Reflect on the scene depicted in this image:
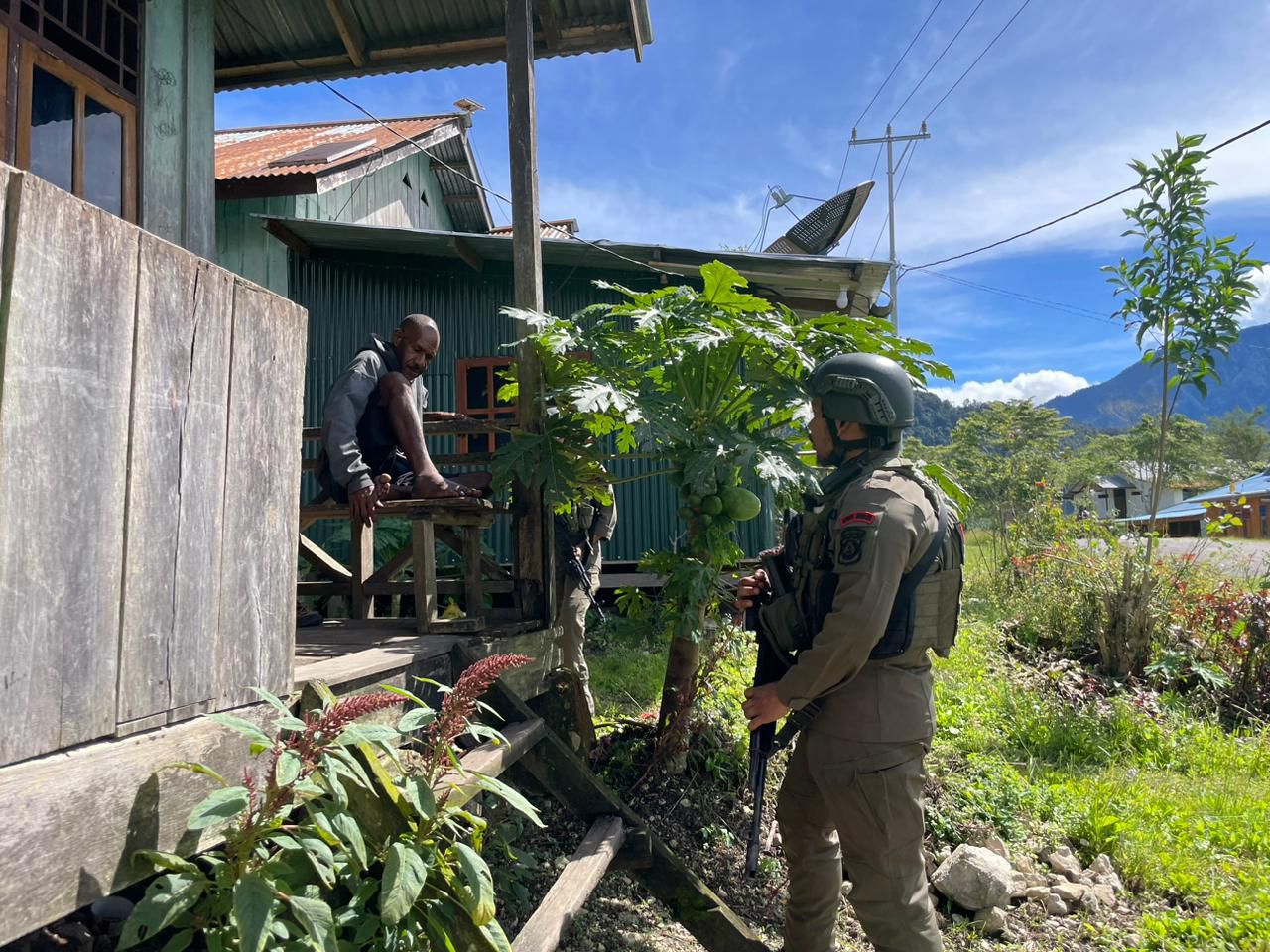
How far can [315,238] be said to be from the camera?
8852 mm

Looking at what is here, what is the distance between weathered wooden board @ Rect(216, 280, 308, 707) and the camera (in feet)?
6.11

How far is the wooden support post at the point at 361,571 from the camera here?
3799mm

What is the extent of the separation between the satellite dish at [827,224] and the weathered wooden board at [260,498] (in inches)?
313

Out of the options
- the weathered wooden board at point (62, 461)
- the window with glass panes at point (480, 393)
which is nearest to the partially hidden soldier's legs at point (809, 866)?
the weathered wooden board at point (62, 461)

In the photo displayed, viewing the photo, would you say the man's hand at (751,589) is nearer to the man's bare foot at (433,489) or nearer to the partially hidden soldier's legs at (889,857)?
the partially hidden soldier's legs at (889,857)

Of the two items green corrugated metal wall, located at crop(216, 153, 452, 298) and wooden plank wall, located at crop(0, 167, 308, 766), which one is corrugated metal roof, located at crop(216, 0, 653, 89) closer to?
green corrugated metal wall, located at crop(216, 153, 452, 298)

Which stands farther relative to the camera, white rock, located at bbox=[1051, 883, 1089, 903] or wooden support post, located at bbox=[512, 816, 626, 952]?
white rock, located at bbox=[1051, 883, 1089, 903]

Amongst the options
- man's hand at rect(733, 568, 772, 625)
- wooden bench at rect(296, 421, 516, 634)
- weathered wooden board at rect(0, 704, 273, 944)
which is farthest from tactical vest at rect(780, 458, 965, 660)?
weathered wooden board at rect(0, 704, 273, 944)

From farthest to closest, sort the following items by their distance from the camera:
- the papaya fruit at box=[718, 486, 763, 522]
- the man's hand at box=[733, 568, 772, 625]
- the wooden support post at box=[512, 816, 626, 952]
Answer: the papaya fruit at box=[718, 486, 763, 522] → the man's hand at box=[733, 568, 772, 625] → the wooden support post at box=[512, 816, 626, 952]

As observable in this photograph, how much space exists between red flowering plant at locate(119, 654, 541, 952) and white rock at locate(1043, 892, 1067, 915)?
10.2ft

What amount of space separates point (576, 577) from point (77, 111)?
3.53 m

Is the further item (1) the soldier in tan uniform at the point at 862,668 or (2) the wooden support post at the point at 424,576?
(2) the wooden support post at the point at 424,576

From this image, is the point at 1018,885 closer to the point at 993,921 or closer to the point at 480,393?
the point at 993,921

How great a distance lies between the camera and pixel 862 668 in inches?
117
